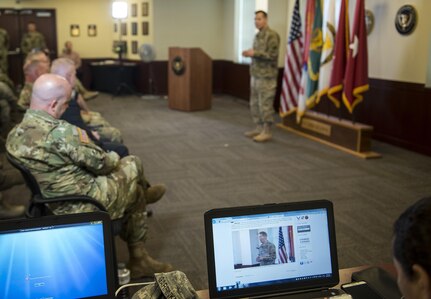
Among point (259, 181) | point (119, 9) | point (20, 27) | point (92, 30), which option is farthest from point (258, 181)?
point (20, 27)

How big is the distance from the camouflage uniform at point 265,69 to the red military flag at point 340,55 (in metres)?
0.72

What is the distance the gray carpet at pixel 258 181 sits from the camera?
3.23m

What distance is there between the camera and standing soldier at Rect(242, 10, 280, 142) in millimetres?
6082

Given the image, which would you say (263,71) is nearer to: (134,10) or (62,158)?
(62,158)

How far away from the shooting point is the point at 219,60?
37.2 ft

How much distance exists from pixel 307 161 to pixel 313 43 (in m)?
1.74

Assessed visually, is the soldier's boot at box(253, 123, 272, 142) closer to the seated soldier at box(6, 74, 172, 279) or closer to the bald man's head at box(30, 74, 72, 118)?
the seated soldier at box(6, 74, 172, 279)

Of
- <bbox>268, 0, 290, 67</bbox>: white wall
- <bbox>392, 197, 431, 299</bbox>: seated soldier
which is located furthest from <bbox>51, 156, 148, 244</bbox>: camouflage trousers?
<bbox>268, 0, 290, 67</bbox>: white wall

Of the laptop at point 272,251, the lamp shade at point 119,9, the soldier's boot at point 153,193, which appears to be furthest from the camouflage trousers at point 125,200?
the lamp shade at point 119,9

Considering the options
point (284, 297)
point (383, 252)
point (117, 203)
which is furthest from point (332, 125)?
point (284, 297)

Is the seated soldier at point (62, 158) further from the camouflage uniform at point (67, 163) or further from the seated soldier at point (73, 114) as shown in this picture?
the seated soldier at point (73, 114)

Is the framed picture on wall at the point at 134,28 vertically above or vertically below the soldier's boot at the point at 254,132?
above

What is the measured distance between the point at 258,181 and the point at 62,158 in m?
2.51

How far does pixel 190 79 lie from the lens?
881 cm
